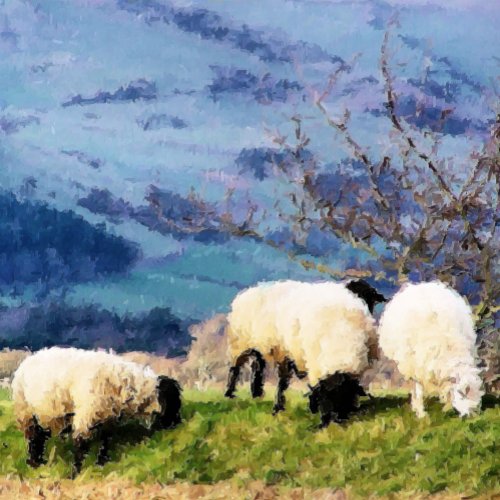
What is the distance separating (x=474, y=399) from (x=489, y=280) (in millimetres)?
1325

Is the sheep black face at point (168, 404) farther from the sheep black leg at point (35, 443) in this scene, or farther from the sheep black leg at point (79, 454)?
the sheep black leg at point (35, 443)

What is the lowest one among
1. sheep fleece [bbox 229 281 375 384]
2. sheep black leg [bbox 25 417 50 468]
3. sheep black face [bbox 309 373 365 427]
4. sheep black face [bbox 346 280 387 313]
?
sheep black leg [bbox 25 417 50 468]

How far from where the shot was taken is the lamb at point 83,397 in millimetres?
4309

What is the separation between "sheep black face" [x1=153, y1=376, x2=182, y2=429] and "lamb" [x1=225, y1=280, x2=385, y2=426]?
52cm

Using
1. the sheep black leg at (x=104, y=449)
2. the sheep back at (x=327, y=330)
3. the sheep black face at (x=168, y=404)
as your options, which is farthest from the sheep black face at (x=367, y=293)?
the sheep black leg at (x=104, y=449)

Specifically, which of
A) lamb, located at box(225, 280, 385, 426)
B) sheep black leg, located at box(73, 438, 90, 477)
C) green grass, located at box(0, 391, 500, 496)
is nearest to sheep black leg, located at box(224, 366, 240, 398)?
lamb, located at box(225, 280, 385, 426)

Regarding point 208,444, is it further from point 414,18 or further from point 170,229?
point 414,18

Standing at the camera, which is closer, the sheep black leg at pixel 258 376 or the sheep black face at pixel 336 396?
the sheep black face at pixel 336 396

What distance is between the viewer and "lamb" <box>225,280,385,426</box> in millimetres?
4301

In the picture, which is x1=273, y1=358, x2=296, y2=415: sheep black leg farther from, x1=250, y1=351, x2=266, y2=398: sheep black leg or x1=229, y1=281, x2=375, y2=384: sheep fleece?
x1=250, y1=351, x2=266, y2=398: sheep black leg

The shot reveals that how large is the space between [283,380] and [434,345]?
3.09 feet

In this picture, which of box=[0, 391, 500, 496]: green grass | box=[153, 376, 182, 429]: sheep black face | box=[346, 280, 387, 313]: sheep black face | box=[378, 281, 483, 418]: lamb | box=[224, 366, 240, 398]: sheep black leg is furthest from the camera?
box=[224, 366, 240, 398]: sheep black leg

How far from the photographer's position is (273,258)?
19.1 feet

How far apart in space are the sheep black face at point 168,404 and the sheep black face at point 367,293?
1.10m
